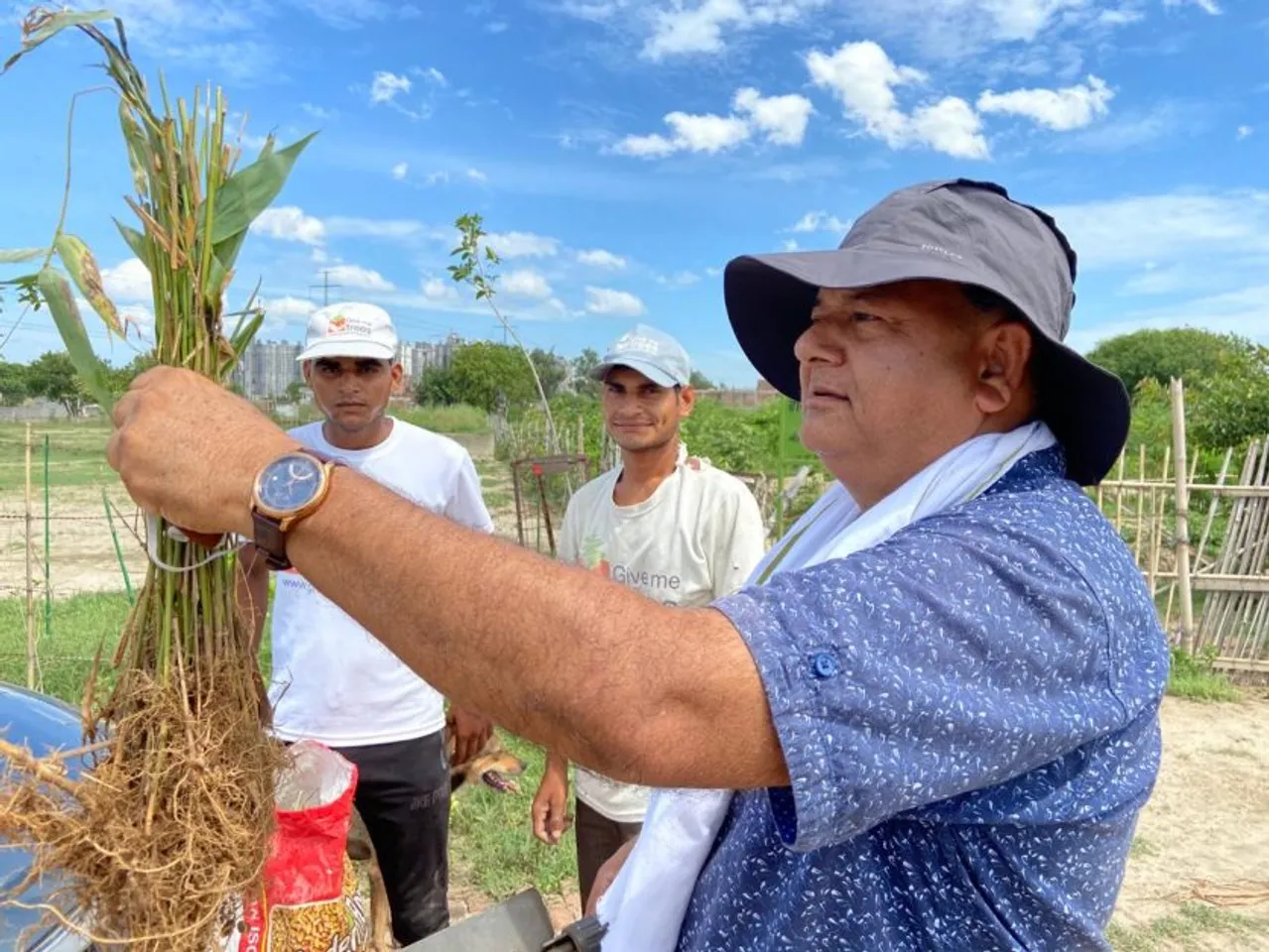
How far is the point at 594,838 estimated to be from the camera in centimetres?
306

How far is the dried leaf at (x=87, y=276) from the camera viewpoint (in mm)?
1286

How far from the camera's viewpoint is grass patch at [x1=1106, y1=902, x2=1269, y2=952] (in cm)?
419

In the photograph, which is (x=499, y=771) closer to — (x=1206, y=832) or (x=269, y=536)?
(x=1206, y=832)

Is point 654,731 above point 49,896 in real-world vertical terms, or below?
above

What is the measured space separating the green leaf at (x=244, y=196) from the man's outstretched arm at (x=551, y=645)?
570 mm

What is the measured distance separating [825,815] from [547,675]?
0.94 ft

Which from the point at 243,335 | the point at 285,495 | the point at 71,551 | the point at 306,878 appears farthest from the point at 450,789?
the point at 71,551

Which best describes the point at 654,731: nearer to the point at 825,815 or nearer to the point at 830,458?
the point at 825,815

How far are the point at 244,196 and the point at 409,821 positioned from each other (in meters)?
2.32

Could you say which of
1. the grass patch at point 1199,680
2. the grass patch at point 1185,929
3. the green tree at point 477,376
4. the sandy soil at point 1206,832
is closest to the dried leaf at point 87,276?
the grass patch at point 1185,929

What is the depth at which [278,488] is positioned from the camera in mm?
973

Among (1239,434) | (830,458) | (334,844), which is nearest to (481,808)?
(334,844)

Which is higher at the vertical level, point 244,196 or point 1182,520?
point 244,196

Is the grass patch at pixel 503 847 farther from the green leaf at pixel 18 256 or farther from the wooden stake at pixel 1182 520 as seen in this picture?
the wooden stake at pixel 1182 520
